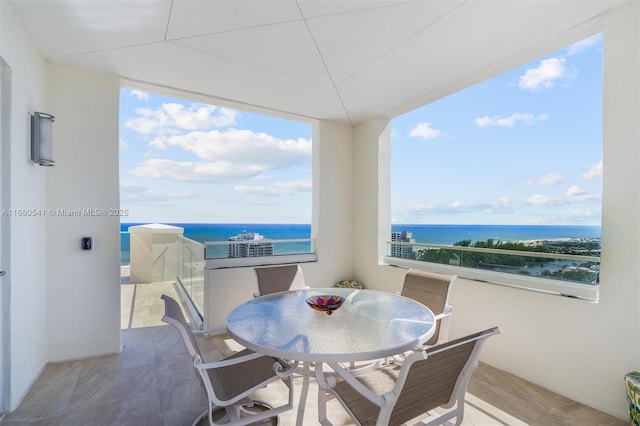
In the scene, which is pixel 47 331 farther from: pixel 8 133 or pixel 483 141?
pixel 483 141

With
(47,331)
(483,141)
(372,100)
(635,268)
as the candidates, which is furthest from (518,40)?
(483,141)

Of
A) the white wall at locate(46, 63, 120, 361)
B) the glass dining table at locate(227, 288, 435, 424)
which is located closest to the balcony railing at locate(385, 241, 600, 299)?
the glass dining table at locate(227, 288, 435, 424)

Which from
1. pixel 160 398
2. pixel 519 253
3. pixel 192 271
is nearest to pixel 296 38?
pixel 519 253

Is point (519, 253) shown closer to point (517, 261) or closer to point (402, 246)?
point (517, 261)

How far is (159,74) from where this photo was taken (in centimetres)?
303

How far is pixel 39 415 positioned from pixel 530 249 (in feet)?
13.8

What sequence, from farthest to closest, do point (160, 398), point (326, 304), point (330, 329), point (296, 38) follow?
point (296, 38) → point (160, 398) → point (326, 304) → point (330, 329)

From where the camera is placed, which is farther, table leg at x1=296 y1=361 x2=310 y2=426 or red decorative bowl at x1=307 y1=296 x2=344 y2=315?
red decorative bowl at x1=307 y1=296 x2=344 y2=315

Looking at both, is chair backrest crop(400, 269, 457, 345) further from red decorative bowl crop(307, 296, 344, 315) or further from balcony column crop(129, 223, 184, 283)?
balcony column crop(129, 223, 184, 283)

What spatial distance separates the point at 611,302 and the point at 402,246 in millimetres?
2203

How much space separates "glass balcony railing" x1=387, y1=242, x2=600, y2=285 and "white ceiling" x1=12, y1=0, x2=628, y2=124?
1.85 meters

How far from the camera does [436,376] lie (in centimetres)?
121

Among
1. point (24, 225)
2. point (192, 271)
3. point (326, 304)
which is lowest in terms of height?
point (192, 271)

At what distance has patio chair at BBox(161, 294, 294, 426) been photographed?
142 centimetres
